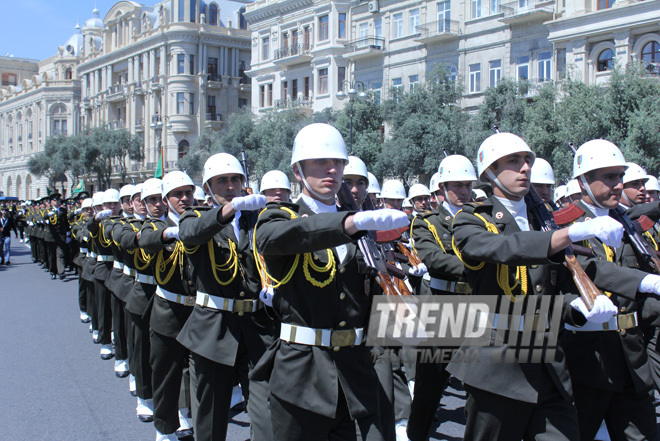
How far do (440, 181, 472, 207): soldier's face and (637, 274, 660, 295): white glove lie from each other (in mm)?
2839

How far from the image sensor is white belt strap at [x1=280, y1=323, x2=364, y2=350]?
3.68 m

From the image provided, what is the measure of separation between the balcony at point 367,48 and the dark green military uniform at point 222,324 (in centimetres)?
3511

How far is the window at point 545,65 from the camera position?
101ft

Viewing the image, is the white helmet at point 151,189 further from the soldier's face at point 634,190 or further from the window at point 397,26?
A: the window at point 397,26

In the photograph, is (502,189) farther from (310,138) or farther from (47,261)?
(47,261)

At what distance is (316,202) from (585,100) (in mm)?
21034

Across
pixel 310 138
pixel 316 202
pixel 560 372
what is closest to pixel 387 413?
pixel 560 372

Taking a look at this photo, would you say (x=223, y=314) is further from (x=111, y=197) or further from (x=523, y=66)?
(x=523, y=66)

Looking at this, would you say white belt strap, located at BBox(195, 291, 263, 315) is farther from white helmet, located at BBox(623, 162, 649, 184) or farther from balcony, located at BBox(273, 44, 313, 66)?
balcony, located at BBox(273, 44, 313, 66)

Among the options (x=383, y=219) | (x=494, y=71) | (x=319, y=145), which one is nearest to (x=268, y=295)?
(x=319, y=145)

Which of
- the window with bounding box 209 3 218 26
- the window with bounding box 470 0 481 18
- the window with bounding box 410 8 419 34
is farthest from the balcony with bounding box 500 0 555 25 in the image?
the window with bounding box 209 3 218 26

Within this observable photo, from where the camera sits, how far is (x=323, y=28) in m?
44.4

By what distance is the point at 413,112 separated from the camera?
31109 mm

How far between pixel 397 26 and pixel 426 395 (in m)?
35.2
